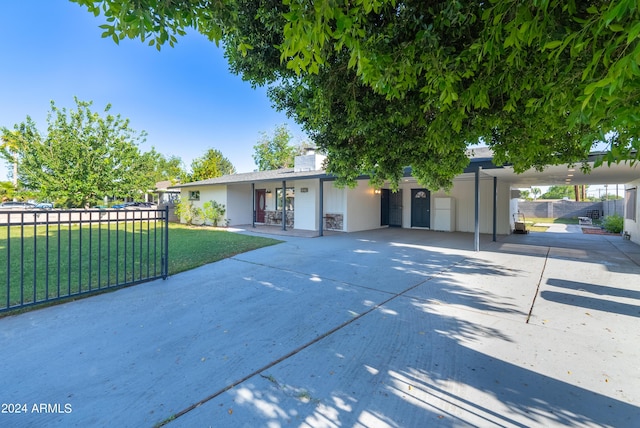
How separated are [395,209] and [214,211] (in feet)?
35.2

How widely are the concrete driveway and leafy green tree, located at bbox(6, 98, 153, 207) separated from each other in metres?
16.9

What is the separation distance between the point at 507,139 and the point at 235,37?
4.31 metres

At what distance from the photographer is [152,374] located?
2.72 metres

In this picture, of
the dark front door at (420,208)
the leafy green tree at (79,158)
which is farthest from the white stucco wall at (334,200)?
the leafy green tree at (79,158)

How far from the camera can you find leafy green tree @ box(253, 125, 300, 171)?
36.6m

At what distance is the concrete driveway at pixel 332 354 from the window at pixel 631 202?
8.86m

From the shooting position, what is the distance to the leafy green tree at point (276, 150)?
120 ft

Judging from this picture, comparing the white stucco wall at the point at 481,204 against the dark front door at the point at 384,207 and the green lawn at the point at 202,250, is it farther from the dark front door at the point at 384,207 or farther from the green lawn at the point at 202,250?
the green lawn at the point at 202,250

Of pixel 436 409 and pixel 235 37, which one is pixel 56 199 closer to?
pixel 235 37

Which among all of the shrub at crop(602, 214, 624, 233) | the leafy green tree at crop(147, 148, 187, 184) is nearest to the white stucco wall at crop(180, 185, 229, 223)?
the shrub at crop(602, 214, 624, 233)

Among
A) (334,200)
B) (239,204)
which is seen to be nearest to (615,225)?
(334,200)

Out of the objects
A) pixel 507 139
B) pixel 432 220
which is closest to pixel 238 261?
pixel 507 139

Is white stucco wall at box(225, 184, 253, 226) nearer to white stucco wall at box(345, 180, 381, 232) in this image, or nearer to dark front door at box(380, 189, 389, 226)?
white stucco wall at box(345, 180, 381, 232)

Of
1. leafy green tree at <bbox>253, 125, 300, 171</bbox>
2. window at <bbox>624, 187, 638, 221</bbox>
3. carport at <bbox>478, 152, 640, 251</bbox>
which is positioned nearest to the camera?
carport at <bbox>478, 152, 640, 251</bbox>
